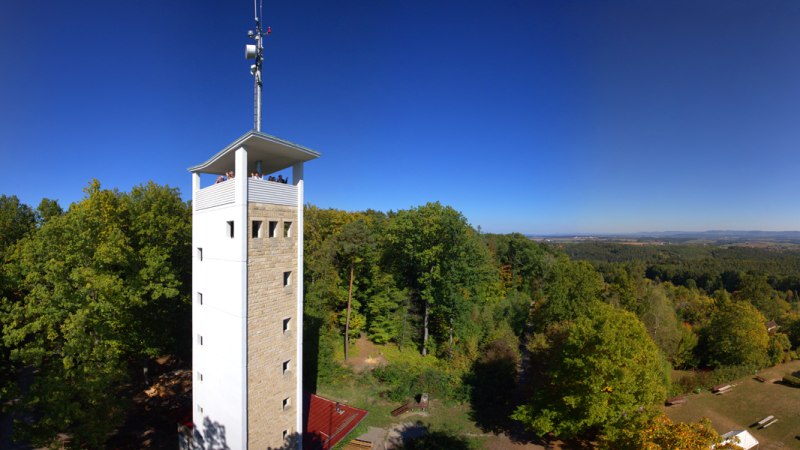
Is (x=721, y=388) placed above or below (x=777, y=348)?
below

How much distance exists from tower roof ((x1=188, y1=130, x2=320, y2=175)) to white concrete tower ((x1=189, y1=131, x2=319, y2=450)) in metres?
0.03

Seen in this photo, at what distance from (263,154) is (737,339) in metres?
35.6

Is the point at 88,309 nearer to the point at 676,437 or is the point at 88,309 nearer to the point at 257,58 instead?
the point at 257,58

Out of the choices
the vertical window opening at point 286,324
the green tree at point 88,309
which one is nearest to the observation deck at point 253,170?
the vertical window opening at point 286,324

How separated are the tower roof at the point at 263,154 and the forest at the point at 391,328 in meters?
6.67

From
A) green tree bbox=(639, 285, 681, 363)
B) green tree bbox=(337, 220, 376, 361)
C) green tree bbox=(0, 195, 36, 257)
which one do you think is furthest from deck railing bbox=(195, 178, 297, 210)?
green tree bbox=(639, 285, 681, 363)

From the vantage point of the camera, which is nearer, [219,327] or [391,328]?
[219,327]

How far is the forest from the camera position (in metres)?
11.8

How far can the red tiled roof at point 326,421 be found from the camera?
1388 centimetres

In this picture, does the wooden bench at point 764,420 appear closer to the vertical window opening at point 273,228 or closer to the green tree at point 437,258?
the green tree at point 437,258

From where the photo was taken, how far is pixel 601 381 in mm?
12750

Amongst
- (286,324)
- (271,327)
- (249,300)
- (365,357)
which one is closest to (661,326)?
(365,357)

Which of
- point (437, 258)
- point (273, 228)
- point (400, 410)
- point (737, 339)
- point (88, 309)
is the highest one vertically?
point (273, 228)

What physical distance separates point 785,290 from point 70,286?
301ft
